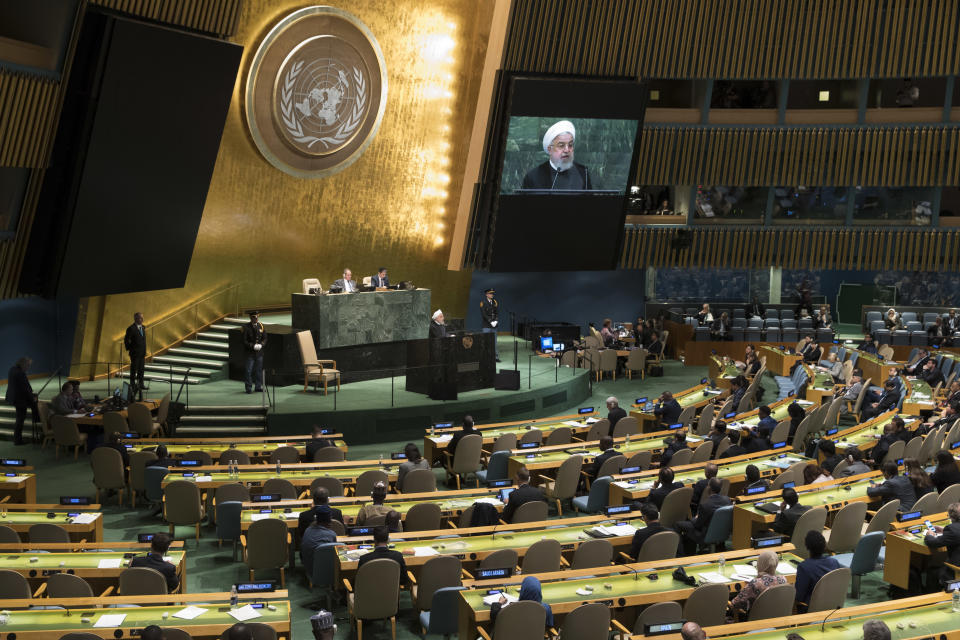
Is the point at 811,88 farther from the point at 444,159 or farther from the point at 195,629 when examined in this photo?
the point at 195,629

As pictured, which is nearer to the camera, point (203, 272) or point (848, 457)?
point (848, 457)

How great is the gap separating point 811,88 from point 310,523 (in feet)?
78.5

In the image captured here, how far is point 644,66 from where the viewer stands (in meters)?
24.7

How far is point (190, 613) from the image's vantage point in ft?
24.7

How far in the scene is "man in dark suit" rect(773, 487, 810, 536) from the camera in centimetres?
990

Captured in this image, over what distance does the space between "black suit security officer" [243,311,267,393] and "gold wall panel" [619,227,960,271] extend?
12.2 metres

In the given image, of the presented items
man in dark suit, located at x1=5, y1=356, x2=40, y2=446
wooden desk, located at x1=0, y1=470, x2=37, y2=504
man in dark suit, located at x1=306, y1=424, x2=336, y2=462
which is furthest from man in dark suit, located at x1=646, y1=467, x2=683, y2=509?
man in dark suit, located at x1=5, y1=356, x2=40, y2=446

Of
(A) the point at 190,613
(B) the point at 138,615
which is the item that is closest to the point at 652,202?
(A) the point at 190,613

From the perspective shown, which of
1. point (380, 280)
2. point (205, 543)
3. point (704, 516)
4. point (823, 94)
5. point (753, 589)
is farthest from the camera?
point (823, 94)

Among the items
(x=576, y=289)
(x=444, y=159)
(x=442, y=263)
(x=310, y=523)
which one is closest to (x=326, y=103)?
(x=444, y=159)

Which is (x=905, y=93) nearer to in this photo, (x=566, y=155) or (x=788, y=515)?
(x=566, y=155)

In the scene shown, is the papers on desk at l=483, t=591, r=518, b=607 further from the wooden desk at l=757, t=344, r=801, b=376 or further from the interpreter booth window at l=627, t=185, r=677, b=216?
the interpreter booth window at l=627, t=185, r=677, b=216

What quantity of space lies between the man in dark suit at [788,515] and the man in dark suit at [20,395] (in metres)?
11.8

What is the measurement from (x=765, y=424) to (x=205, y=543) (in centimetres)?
778
